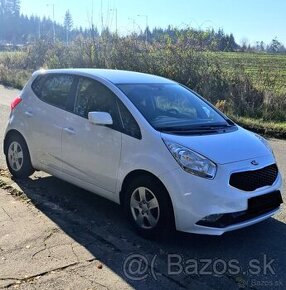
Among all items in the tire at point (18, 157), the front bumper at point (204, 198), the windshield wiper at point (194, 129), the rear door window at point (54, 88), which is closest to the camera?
the front bumper at point (204, 198)

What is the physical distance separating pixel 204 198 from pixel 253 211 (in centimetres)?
60

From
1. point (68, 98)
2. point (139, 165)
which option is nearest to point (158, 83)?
point (68, 98)

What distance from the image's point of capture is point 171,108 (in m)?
5.53

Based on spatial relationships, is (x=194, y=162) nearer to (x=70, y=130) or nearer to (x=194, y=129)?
(x=194, y=129)

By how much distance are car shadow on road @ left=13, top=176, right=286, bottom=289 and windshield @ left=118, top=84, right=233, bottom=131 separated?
3.93ft

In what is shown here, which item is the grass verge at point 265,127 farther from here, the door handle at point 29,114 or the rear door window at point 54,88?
the door handle at point 29,114

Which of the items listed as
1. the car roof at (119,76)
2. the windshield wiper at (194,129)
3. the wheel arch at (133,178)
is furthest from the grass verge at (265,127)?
the wheel arch at (133,178)

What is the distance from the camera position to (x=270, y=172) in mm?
4918

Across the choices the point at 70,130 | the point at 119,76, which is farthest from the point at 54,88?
the point at 119,76

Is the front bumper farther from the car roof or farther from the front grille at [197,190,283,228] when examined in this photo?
the car roof

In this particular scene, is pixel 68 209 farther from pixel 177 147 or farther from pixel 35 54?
pixel 35 54

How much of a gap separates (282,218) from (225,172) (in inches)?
58.1

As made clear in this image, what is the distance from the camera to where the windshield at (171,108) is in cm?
517

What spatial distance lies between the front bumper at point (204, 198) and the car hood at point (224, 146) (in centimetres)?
12
